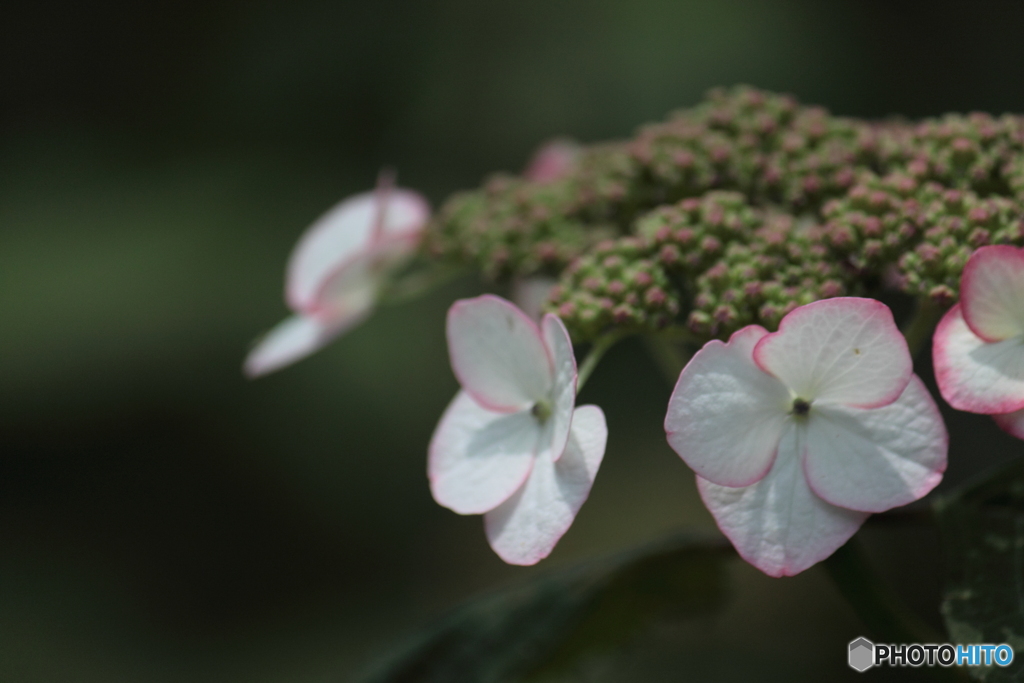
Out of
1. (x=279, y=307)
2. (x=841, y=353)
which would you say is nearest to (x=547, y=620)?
(x=841, y=353)

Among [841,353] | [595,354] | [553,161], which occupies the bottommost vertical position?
[841,353]

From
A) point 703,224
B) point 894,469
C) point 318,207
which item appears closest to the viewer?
point 894,469

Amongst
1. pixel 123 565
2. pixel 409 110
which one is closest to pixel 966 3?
pixel 409 110

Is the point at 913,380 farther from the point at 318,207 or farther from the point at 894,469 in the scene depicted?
the point at 318,207

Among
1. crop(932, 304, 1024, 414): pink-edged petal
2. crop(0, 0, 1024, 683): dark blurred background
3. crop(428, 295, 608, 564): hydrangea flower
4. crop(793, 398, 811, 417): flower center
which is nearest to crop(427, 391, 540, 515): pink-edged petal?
crop(428, 295, 608, 564): hydrangea flower

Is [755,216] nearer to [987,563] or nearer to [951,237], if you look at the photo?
A: [951,237]

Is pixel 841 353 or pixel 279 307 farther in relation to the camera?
pixel 279 307

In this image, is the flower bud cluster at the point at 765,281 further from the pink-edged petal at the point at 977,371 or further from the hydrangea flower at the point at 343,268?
the hydrangea flower at the point at 343,268
